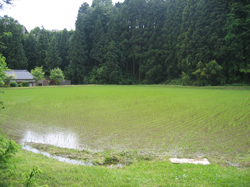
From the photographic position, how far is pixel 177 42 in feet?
114

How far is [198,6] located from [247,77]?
14.0 meters

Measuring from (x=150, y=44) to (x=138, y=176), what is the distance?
121ft

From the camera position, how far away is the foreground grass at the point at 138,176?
10.1 ft

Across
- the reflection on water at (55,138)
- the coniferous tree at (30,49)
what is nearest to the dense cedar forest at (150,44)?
the coniferous tree at (30,49)

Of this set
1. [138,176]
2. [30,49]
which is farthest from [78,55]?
[138,176]

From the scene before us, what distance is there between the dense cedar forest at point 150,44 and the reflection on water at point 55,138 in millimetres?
25749

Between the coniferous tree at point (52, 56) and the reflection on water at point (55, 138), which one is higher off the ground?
the coniferous tree at point (52, 56)

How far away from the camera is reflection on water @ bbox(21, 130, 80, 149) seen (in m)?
5.85

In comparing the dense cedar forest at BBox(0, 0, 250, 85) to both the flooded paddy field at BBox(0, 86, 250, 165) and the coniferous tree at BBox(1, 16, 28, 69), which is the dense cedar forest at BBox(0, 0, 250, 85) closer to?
the coniferous tree at BBox(1, 16, 28, 69)

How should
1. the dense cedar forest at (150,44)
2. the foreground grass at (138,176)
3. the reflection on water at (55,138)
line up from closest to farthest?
the foreground grass at (138,176) → the reflection on water at (55,138) → the dense cedar forest at (150,44)

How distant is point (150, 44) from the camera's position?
38031 mm

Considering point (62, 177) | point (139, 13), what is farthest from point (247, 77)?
point (62, 177)

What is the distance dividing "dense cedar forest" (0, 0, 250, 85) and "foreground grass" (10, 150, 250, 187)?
86.9ft

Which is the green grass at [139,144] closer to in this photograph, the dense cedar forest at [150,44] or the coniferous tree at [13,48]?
the dense cedar forest at [150,44]
